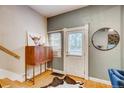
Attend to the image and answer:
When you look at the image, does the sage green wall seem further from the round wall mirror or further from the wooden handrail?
the wooden handrail

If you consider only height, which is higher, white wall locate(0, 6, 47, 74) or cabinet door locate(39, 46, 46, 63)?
white wall locate(0, 6, 47, 74)

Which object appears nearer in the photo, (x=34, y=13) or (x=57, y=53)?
(x=34, y=13)

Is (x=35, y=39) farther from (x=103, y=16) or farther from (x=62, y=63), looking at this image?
(x=103, y=16)

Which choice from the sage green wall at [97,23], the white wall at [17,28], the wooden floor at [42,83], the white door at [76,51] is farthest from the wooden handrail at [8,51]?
the white door at [76,51]

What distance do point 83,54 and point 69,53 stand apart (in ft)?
0.76

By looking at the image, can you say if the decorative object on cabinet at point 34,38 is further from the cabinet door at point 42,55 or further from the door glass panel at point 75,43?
the door glass panel at point 75,43

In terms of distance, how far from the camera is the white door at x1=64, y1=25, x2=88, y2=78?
1908 mm

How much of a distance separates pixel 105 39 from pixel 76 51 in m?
0.52

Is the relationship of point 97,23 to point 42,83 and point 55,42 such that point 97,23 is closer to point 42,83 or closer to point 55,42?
point 55,42

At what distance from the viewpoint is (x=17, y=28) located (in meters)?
1.88

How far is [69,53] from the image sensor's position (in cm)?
199

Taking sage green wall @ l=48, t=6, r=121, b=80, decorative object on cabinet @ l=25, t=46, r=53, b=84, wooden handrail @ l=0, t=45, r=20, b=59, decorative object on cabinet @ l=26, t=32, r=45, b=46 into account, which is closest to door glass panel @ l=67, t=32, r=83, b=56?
sage green wall @ l=48, t=6, r=121, b=80
